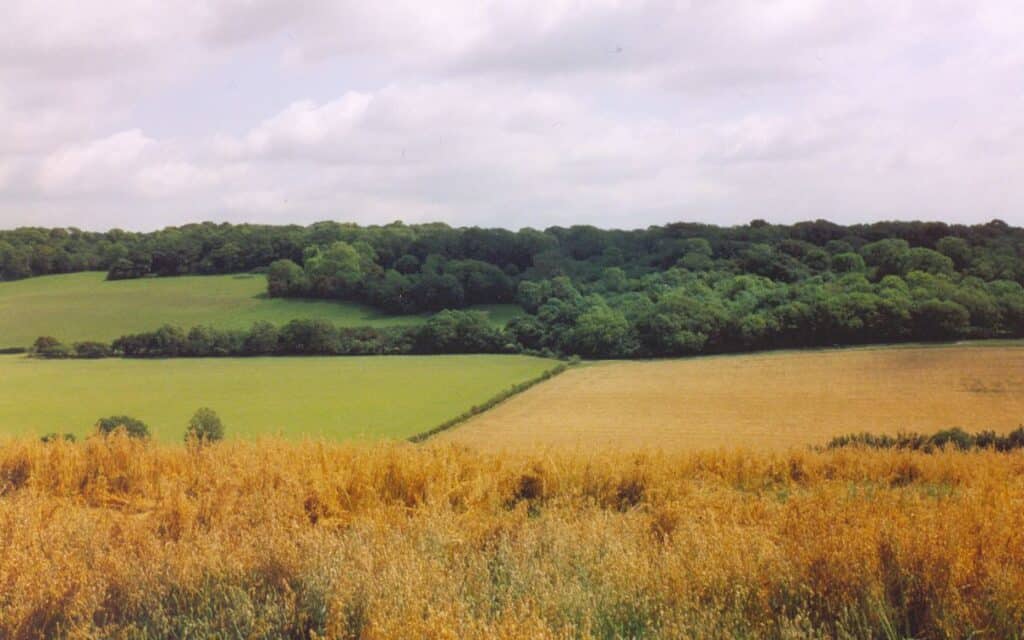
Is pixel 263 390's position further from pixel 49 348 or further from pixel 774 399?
pixel 774 399

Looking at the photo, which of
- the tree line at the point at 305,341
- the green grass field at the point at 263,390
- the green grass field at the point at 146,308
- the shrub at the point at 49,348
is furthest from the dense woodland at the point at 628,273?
the green grass field at the point at 263,390

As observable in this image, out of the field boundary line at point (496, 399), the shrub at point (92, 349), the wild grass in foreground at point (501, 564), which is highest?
the wild grass in foreground at point (501, 564)

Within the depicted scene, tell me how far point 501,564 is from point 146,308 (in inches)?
2436

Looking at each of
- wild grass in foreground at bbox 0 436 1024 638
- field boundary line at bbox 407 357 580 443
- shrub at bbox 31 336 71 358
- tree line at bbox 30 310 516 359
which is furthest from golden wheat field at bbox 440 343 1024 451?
shrub at bbox 31 336 71 358

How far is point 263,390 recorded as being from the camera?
39.8 m

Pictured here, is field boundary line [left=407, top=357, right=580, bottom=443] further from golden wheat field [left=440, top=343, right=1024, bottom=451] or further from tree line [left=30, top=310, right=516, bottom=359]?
tree line [left=30, top=310, right=516, bottom=359]

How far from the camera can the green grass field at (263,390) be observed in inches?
1219

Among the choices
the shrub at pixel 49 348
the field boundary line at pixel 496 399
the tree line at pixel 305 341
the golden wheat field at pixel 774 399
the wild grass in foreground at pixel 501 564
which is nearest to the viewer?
the wild grass in foreground at pixel 501 564

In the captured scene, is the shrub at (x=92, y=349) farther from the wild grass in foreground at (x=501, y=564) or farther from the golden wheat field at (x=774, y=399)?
the wild grass in foreground at (x=501, y=564)

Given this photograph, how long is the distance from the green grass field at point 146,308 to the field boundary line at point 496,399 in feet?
44.1

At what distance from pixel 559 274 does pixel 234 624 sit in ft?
225

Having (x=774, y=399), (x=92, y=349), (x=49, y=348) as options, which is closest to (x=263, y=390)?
(x=92, y=349)

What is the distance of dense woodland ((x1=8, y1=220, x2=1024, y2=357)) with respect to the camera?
5044 cm

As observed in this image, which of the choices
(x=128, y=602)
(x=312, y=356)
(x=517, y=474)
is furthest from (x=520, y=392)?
(x=128, y=602)
